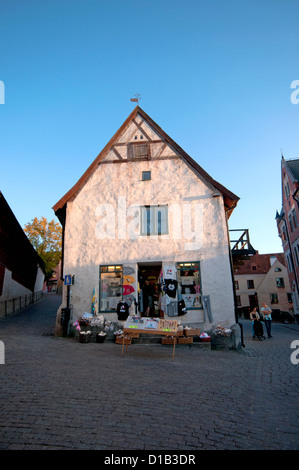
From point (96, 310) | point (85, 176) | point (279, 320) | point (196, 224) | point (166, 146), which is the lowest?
point (279, 320)

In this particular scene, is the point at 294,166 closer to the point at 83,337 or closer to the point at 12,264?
the point at 83,337

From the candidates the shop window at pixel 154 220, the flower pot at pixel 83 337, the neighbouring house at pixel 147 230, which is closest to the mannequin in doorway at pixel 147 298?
the neighbouring house at pixel 147 230

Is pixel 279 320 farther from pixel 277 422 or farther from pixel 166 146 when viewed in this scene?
pixel 277 422

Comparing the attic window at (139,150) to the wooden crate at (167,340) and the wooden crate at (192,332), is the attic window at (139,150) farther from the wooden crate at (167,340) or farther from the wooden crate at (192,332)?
the wooden crate at (167,340)

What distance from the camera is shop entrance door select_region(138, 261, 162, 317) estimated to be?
1334cm

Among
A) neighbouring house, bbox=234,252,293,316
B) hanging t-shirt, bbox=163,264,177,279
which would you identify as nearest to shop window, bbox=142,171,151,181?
hanging t-shirt, bbox=163,264,177,279

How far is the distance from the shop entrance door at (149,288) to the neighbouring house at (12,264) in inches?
393

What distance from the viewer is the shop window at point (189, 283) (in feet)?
39.3

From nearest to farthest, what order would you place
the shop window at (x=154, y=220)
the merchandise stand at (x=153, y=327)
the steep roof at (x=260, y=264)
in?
1. the merchandise stand at (x=153, y=327)
2. the shop window at (x=154, y=220)
3. the steep roof at (x=260, y=264)

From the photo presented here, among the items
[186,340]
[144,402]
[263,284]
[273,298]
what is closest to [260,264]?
[263,284]

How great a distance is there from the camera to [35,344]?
9891 millimetres

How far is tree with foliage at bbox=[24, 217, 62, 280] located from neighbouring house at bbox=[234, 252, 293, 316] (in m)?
31.0
